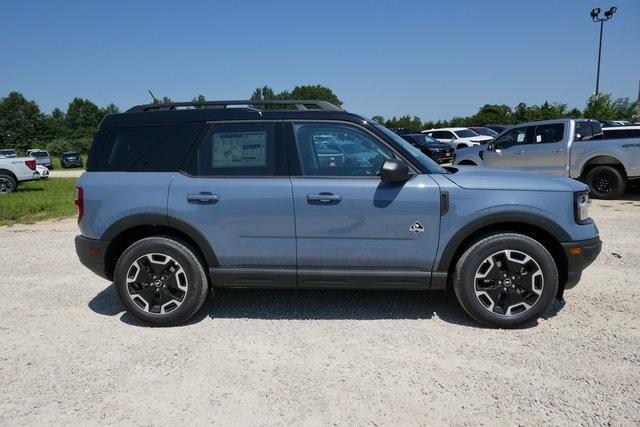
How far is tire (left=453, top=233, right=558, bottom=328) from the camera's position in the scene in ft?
11.9

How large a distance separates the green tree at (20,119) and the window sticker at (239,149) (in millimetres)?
93796

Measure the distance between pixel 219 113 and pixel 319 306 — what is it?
2.01 m

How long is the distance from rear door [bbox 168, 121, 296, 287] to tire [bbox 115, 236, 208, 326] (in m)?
0.20

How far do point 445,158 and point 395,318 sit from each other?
1874 cm

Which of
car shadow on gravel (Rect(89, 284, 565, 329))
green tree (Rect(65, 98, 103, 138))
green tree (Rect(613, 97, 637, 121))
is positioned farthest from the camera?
green tree (Rect(65, 98, 103, 138))

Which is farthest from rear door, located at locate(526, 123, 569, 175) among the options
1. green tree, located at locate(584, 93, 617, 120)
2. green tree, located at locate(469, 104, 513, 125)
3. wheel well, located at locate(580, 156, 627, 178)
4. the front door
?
green tree, located at locate(469, 104, 513, 125)

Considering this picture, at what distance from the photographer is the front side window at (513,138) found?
1127 cm

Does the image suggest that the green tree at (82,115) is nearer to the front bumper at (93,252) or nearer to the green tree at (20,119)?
the green tree at (20,119)

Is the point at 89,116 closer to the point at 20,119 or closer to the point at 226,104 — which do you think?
the point at 20,119

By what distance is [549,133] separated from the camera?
427 inches

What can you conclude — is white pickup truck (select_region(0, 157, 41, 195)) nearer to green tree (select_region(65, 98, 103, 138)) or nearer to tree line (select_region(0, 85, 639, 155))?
tree line (select_region(0, 85, 639, 155))

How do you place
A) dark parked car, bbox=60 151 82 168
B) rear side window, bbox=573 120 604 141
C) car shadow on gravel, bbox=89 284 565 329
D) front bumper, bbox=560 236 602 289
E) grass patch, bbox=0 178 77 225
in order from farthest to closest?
1. dark parked car, bbox=60 151 82 168
2. rear side window, bbox=573 120 604 141
3. grass patch, bbox=0 178 77 225
4. car shadow on gravel, bbox=89 284 565 329
5. front bumper, bbox=560 236 602 289

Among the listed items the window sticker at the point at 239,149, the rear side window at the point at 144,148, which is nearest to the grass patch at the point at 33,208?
the rear side window at the point at 144,148

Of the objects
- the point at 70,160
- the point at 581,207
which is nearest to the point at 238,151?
the point at 581,207
